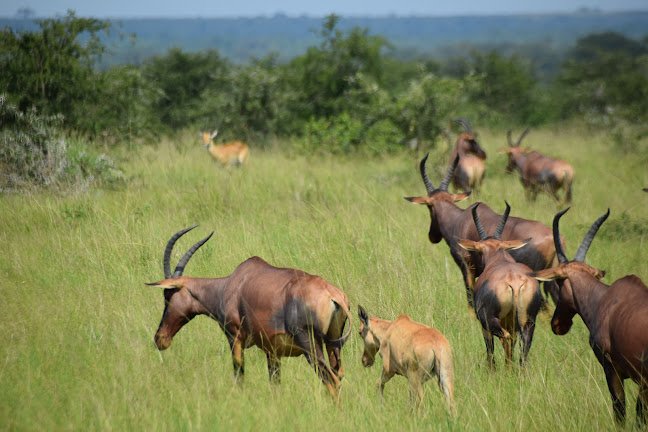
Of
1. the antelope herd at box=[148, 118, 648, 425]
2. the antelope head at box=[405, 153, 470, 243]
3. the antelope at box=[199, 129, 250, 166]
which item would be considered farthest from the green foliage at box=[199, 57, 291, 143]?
the antelope herd at box=[148, 118, 648, 425]

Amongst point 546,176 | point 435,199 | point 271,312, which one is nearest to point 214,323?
point 271,312

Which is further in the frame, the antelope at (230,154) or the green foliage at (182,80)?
the green foliage at (182,80)

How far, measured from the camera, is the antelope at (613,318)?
3.64 metres

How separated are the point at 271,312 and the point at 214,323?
1387 millimetres

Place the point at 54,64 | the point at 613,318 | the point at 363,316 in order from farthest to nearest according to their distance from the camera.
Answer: the point at 54,64 < the point at 363,316 < the point at 613,318

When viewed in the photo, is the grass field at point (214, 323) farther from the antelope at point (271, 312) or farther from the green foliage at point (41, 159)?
the green foliage at point (41, 159)

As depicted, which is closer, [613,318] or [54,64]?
[613,318]

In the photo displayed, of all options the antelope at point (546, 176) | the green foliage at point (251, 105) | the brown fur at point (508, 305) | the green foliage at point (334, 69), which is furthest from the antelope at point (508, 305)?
the green foliage at point (251, 105)

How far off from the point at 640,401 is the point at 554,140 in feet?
55.4

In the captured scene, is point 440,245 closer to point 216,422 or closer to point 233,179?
point 233,179

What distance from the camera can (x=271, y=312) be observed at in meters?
4.09

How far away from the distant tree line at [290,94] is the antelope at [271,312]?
6.15 meters

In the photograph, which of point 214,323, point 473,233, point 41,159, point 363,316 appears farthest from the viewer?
point 41,159

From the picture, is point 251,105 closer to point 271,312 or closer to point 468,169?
point 468,169
